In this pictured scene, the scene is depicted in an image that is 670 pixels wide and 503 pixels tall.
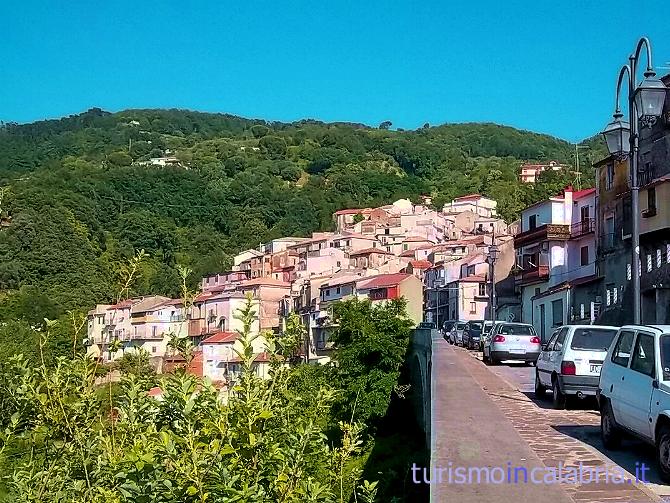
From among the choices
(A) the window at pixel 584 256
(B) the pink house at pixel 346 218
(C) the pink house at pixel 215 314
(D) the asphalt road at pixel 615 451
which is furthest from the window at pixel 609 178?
(B) the pink house at pixel 346 218

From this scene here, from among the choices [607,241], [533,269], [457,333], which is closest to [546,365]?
[607,241]

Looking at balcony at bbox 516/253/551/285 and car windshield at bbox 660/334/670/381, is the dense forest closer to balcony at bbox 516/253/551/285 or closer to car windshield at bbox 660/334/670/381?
balcony at bbox 516/253/551/285

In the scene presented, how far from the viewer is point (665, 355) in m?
8.50

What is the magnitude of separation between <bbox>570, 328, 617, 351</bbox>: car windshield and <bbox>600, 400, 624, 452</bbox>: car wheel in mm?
4684

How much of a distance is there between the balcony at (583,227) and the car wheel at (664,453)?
44865mm

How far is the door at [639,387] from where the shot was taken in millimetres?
8461

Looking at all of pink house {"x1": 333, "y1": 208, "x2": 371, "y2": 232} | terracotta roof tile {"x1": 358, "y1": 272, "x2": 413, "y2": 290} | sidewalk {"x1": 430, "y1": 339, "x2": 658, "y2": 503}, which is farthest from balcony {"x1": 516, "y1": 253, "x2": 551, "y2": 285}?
pink house {"x1": 333, "y1": 208, "x2": 371, "y2": 232}

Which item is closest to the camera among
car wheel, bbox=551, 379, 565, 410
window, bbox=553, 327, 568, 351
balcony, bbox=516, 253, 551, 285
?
car wheel, bbox=551, 379, 565, 410

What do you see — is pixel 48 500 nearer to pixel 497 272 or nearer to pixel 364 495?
pixel 364 495

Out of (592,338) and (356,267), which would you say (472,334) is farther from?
(356,267)

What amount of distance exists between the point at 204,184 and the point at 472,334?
102744mm

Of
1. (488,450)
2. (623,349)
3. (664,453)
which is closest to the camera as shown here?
(488,450)

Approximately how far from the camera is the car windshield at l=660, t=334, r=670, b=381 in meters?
8.24

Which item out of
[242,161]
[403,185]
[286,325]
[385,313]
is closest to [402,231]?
[403,185]
